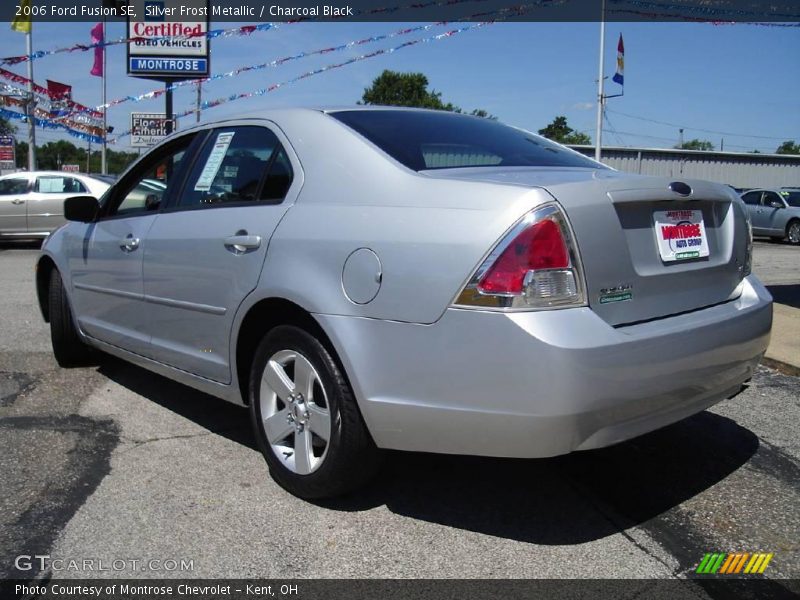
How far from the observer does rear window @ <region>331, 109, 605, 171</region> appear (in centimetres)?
323

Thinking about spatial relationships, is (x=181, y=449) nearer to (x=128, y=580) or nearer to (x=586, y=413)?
(x=128, y=580)

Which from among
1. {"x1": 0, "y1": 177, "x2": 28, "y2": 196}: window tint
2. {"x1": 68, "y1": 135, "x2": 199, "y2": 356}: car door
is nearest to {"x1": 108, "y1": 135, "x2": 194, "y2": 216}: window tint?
{"x1": 68, "y1": 135, "x2": 199, "y2": 356}: car door

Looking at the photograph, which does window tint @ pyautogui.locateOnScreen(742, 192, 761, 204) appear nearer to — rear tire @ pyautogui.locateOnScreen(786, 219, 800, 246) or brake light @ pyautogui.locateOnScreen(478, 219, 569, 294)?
rear tire @ pyautogui.locateOnScreen(786, 219, 800, 246)

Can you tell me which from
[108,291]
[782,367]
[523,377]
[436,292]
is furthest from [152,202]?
[782,367]

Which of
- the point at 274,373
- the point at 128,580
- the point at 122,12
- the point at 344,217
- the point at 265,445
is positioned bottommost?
the point at 128,580

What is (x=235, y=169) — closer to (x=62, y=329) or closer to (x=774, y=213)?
(x=62, y=329)

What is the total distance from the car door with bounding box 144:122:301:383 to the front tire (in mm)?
298

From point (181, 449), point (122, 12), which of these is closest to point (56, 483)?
point (181, 449)

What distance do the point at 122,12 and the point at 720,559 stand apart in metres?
18.2

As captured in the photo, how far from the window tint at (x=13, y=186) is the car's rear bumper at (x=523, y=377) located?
14.6 metres

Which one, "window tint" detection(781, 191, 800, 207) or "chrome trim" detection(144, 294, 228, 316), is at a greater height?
"window tint" detection(781, 191, 800, 207)

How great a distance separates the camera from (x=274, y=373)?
10.5 feet

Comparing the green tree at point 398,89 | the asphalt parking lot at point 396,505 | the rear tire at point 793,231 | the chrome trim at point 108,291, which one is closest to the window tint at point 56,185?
the chrome trim at point 108,291

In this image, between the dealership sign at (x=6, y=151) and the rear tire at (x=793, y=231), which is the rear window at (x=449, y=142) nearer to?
the rear tire at (x=793, y=231)
